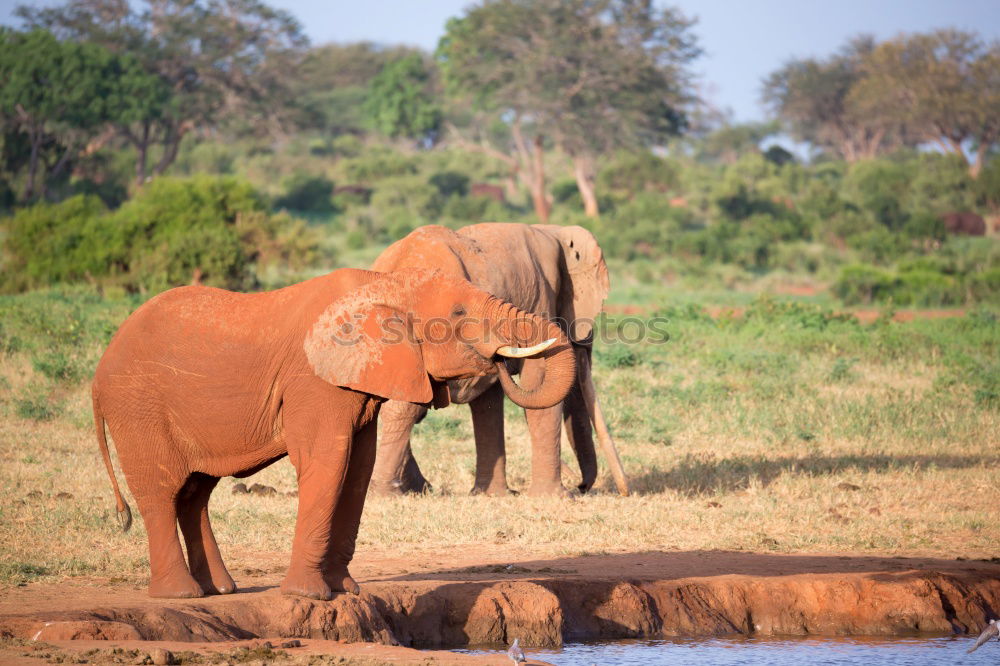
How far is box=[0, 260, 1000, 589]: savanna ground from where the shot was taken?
8938mm

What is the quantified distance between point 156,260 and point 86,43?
2156cm

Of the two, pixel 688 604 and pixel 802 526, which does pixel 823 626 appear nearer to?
pixel 688 604

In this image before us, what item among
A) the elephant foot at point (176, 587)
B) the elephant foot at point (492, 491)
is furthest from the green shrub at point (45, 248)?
the elephant foot at point (176, 587)

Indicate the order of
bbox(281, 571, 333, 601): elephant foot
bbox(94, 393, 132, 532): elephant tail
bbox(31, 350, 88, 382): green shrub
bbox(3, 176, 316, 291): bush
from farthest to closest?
bbox(3, 176, 316, 291): bush, bbox(31, 350, 88, 382): green shrub, bbox(94, 393, 132, 532): elephant tail, bbox(281, 571, 333, 601): elephant foot

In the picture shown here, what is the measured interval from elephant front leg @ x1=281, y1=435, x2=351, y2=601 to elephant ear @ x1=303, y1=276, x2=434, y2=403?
31cm

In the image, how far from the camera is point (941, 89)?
4997 centimetres

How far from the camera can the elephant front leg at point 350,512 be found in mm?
6652

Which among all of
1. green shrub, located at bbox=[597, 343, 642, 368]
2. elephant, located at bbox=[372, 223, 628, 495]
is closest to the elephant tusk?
elephant, located at bbox=[372, 223, 628, 495]

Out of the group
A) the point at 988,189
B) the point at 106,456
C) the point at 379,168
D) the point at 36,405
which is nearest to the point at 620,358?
the point at 36,405

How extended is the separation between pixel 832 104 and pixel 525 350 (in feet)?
185

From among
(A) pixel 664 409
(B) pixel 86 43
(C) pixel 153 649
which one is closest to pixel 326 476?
(C) pixel 153 649

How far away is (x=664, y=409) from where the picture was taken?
13.8m

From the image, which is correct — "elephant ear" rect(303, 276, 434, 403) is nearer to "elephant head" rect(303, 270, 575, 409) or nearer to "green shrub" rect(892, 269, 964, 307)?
"elephant head" rect(303, 270, 575, 409)

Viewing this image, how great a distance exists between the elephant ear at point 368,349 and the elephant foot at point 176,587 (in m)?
1.29
